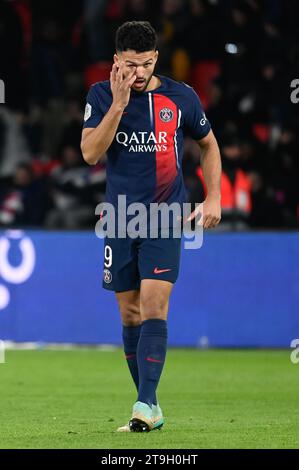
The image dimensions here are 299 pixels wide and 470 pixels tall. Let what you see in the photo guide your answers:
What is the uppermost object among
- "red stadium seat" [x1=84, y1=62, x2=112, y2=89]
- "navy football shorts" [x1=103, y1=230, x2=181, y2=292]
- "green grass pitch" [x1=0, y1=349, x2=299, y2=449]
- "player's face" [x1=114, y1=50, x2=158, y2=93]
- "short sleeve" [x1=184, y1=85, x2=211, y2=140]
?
"red stadium seat" [x1=84, y1=62, x2=112, y2=89]

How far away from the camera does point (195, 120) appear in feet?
24.8

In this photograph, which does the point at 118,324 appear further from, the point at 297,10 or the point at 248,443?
the point at 248,443

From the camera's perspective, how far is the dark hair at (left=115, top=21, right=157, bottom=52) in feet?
23.5

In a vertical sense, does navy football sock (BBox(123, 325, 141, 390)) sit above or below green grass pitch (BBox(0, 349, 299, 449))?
above

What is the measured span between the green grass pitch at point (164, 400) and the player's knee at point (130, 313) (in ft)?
1.99

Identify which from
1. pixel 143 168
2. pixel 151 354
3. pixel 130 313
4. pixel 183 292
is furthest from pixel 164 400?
pixel 183 292

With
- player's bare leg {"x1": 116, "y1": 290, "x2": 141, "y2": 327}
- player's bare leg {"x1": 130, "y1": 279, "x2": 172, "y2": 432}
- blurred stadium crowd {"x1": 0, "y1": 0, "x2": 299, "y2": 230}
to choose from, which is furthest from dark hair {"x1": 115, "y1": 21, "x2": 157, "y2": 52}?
blurred stadium crowd {"x1": 0, "y1": 0, "x2": 299, "y2": 230}

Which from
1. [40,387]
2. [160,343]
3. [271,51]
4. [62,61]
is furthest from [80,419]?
[62,61]

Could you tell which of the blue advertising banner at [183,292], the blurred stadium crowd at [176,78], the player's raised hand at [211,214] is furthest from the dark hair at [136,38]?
the blurred stadium crowd at [176,78]

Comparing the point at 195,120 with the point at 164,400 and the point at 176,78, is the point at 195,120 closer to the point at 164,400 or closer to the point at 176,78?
the point at 164,400

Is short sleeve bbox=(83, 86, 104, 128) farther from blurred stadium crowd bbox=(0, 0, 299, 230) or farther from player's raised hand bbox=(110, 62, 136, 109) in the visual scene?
blurred stadium crowd bbox=(0, 0, 299, 230)

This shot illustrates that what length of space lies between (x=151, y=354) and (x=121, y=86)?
4.82 feet

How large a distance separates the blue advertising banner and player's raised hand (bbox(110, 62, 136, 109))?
613 centimetres

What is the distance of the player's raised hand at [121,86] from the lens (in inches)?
278
